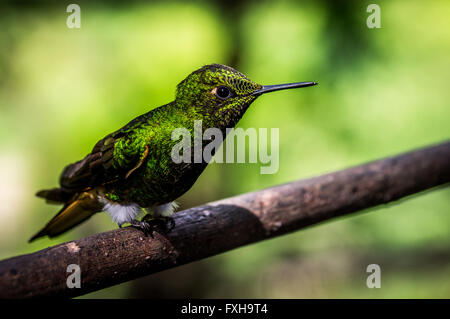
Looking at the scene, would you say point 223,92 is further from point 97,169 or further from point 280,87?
point 97,169

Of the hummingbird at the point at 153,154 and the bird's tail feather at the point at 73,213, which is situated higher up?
the hummingbird at the point at 153,154

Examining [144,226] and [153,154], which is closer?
[153,154]

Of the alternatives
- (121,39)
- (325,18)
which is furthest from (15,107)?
(325,18)

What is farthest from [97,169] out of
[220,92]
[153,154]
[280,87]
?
[280,87]

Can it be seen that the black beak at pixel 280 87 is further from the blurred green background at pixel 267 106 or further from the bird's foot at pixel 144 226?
the blurred green background at pixel 267 106

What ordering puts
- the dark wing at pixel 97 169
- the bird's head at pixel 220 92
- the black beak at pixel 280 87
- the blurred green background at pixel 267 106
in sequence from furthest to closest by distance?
the blurred green background at pixel 267 106
the dark wing at pixel 97 169
the bird's head at pixel 220 92
the black beak at pixel 280 87

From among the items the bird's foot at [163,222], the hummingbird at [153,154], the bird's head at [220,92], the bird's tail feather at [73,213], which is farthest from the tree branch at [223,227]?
the bird's head at [220,92]
